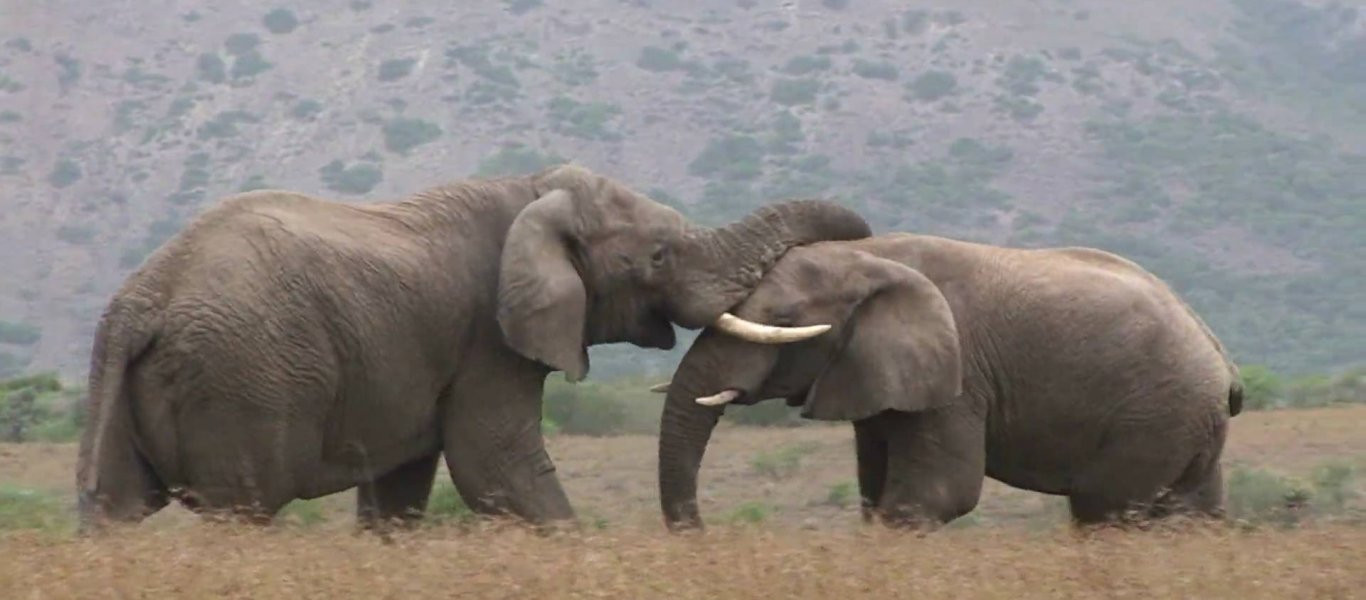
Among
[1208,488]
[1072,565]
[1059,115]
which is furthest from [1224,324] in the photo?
[1072,565]

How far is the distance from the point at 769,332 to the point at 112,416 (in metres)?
3.24

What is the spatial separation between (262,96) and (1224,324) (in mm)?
28091

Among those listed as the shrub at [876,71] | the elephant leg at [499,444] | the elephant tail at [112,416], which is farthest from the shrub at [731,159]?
the elephant tail at [112,416]

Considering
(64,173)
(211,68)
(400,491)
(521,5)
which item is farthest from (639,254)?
(521,5)

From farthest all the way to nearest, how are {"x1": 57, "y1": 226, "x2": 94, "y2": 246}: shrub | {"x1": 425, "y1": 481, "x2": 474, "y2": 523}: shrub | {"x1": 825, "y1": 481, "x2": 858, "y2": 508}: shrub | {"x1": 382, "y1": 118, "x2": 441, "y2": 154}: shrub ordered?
{"x1": 382, "y1": 118, "x2": 441, "y2": 154}: shrub → {"x1": 57, "y1": 226, "x2": 94, "y2": 246}: shrub → {"x1": 825, "y1": 481, "x2": 858, "y2": 508}: shrub → {"x1": 425, "y1": 481, "x2": 474, "y2": 523}: shrub

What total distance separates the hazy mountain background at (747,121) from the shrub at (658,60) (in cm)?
10

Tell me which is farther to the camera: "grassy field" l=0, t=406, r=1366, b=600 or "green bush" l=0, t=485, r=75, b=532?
"green bush" l=0, t=485, r=75, b=532

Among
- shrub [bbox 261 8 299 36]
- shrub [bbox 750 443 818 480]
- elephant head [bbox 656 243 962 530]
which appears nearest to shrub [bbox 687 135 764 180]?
shrub [bbox 261 8 299 36]

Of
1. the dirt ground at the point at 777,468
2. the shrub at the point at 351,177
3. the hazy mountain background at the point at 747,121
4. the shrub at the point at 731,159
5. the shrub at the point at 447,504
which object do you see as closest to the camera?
the shrub at the point at 447,504

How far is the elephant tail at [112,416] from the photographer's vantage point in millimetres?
11531

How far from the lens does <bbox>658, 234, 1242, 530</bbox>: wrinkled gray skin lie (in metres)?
13.0

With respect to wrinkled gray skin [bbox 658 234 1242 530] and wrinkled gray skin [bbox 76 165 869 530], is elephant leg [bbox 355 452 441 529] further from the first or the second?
wrinkled gray skin [bbox 658 234 1242 530]

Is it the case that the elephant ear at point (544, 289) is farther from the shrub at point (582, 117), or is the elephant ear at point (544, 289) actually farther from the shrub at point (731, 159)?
the shrub at point (582, 117)

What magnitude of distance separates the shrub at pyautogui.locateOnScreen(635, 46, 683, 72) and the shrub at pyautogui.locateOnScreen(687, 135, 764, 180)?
5416 millimetres
